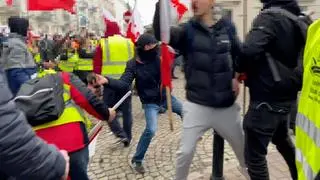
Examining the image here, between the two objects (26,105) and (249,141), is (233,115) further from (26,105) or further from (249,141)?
(26,105)

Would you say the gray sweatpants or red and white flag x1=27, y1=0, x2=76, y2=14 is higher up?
red and white flag x1=27, y1=0, x2=76, y2=14

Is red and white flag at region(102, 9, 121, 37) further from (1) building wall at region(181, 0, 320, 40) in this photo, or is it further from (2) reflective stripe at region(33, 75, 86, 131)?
(1) building wall at region(181, 0, 320, 40)

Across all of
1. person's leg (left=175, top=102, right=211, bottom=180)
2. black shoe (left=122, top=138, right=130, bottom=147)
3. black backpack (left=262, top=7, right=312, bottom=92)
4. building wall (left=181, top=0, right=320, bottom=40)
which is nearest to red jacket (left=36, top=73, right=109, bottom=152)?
person's leg (left=175, top=102, right=211, bottom=180)

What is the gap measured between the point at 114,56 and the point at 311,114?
4.79m

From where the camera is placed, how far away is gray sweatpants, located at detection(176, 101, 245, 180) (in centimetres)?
362

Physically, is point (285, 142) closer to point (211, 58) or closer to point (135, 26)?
point (211, 58)

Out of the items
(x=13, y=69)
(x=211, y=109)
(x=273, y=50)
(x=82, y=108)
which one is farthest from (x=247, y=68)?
(x=13, y=69)

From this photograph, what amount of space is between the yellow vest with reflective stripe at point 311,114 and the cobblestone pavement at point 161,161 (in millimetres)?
2384

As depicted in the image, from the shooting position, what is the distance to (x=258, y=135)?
324 centimetres

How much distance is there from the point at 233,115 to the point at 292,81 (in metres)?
0.65

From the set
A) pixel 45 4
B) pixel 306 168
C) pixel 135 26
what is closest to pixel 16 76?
pixel 45 4

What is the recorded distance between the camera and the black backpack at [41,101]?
2.71 metres

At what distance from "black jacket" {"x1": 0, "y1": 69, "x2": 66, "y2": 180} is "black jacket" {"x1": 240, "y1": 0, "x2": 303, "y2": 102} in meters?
1.83

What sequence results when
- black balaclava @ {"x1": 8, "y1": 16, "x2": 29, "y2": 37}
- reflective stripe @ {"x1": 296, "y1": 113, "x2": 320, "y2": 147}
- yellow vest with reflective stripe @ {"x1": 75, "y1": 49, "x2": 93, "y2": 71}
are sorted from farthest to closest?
yellow vest with reflective stripe @ {"x1": 75, "y1": 49, "x2": 93, "y2": 71} < black balaclava @ {"x1": 8, "y1": 16, "x2": 29, "y2": 37} < reflective stripe @ {"x1": 296, "y1": 113, "x2": 320, "y2": 147}
